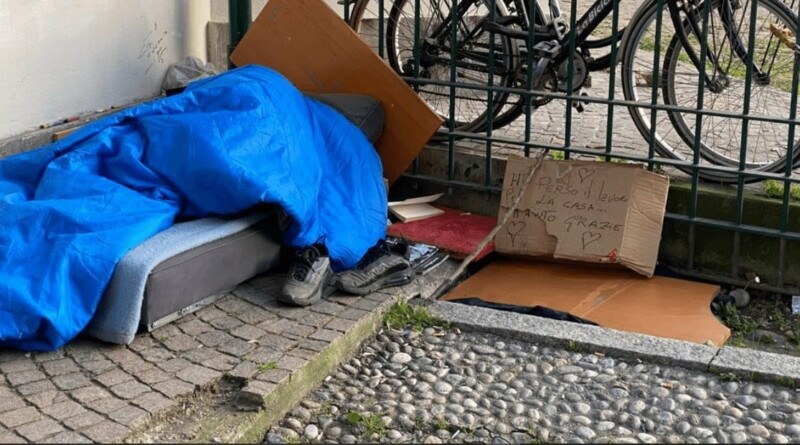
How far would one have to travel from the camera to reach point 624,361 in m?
4.54

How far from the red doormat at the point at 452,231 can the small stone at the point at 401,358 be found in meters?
1.12

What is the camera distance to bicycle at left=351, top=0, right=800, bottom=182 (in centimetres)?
543

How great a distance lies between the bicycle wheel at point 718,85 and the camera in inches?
215

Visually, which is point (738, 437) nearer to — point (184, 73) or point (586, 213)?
point (586, 213)

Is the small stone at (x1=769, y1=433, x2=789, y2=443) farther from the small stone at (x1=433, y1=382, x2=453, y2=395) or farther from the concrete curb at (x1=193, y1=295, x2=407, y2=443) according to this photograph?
Result: the concrete curb at (x1=193, y1=295, x2=407, y2=443)

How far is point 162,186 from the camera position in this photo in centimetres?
481

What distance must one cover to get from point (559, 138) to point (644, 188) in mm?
1243

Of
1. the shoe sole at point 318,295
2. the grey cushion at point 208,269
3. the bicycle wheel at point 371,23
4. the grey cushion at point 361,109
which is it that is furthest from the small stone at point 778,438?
the bicycle wheel at point 371,23

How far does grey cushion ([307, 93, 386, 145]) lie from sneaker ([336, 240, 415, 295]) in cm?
72

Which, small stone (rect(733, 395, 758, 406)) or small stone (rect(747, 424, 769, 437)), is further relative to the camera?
small stone (rect(733, 395, 758, 406))

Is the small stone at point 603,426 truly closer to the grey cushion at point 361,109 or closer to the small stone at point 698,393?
the small stone at point 698,393

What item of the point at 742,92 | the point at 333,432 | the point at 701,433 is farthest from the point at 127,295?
the point at 742,92

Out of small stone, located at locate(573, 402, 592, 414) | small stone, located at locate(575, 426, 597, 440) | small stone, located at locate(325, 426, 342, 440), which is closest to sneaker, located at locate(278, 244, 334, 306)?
small stone, located at locate(325, 426, 342, 440)

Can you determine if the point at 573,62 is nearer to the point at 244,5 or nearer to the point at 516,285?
the point at 516,285
